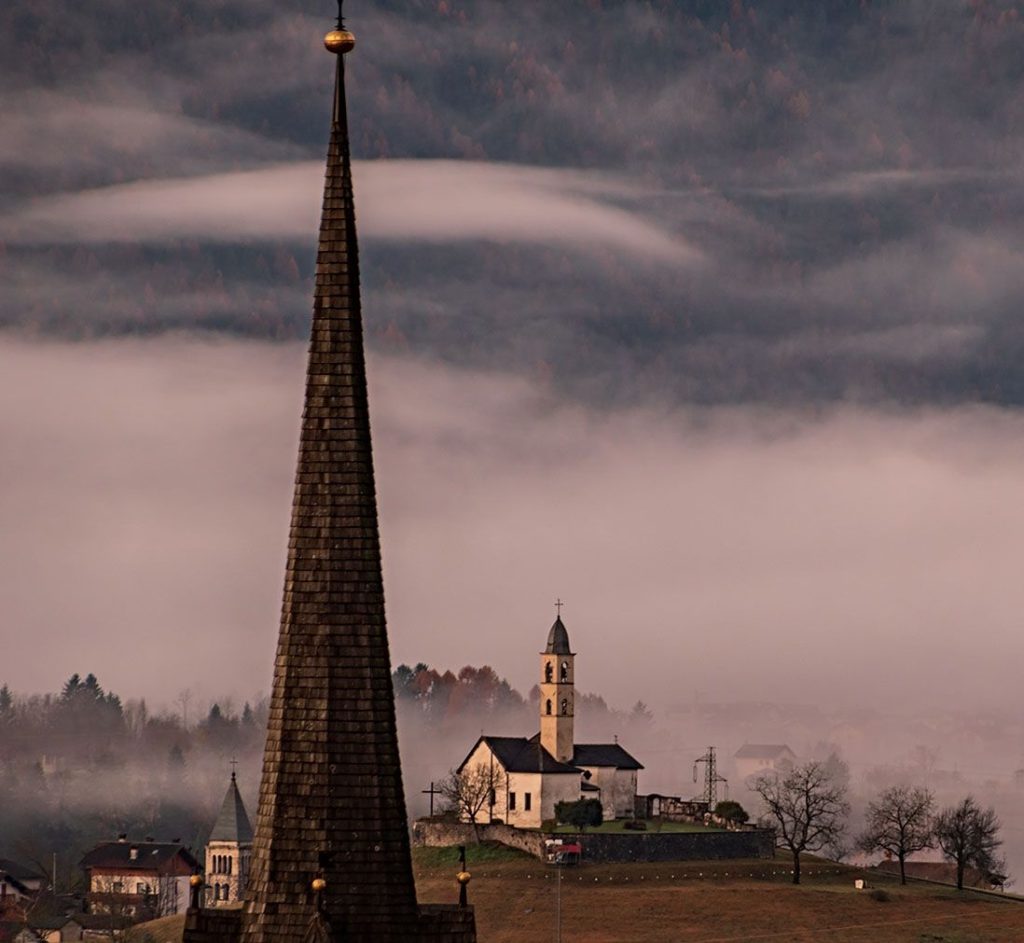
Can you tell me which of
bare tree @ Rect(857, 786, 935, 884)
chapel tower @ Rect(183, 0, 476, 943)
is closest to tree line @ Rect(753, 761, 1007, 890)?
bare tree @ Rect(857, 786, 935, 884)

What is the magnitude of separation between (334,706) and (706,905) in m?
136

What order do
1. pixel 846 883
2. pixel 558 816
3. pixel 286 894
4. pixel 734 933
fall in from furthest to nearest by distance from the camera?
1. pixel 558 816
2. pixel 846 883
3. pixel 734 933
4. pixel 286 894

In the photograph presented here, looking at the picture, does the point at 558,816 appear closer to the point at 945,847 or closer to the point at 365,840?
the point at 945,847

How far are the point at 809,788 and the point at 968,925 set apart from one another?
41.0m

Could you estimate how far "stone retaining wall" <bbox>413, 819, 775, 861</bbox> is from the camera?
184125 millimetres

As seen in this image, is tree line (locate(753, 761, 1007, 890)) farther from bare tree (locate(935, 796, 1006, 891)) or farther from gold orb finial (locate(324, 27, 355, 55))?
gold orb finial (locate(324, 27, 355, 55))

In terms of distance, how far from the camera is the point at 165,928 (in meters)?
166

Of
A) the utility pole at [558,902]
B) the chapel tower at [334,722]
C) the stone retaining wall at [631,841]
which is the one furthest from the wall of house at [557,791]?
the chapel tower at [334,722]

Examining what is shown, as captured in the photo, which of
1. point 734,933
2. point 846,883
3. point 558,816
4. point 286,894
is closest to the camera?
point 286,894

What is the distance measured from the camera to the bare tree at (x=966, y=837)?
185 m

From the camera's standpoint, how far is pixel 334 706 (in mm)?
28672

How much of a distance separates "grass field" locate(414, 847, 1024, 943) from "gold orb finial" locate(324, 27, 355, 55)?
123 m

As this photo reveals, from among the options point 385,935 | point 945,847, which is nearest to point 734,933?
point 945,847

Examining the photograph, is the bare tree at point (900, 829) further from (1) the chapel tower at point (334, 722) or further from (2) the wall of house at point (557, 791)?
(1) the chapel tower at point (334, 722)
